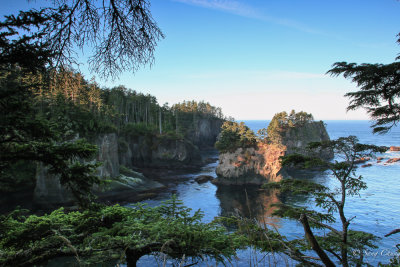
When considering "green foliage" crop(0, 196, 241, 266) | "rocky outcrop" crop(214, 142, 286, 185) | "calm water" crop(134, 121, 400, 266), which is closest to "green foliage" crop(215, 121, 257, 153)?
"rocky outcrop" crop(214, 142, 286, 185)

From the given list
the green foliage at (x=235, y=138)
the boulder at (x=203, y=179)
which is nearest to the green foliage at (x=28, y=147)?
the boulder at (x=203, y=179)

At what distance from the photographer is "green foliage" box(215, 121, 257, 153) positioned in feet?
152

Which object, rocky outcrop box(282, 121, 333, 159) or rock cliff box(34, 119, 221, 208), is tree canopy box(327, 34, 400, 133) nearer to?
rock cliff box(34, 119, 221, 208)

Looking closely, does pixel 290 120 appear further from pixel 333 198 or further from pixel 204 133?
pixel 333 198

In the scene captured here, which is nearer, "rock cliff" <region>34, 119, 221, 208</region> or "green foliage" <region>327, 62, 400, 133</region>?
"green foliage" <region>327, 62, 400, 133</region>

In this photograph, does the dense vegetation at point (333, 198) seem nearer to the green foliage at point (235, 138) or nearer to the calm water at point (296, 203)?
the calm water at point (296, 203)

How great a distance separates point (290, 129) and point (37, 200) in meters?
61.0

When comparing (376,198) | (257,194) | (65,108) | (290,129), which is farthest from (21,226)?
(290,129)

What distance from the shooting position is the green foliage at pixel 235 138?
46.2 meters

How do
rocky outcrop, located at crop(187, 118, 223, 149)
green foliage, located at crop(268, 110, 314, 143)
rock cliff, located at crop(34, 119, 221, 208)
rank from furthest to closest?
rocky outcrop, located at crop(187, 118, 223, 149)
green foliage, located at crop(268, 110, 314, 143)
rock cliff, located at crop(34, 119, 221, 208)

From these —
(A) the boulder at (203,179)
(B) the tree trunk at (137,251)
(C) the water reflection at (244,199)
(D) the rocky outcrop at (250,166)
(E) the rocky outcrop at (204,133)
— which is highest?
(E) the rocky outcrop at (204,133)

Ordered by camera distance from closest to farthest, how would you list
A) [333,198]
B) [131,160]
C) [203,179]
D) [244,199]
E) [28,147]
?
[28,147]
[333,198]
[244,199]
[203,179]
[131,160]

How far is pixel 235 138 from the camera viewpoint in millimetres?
47375

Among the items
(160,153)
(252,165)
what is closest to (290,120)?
(252,165)
